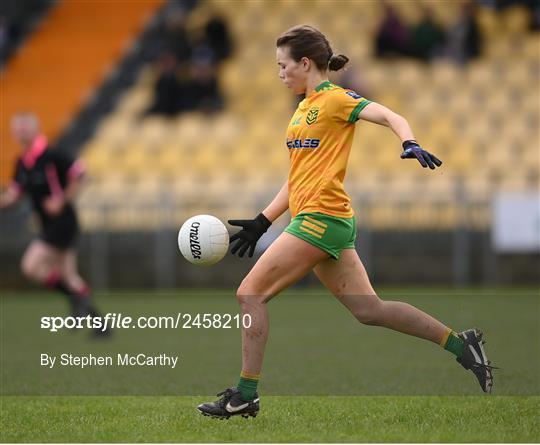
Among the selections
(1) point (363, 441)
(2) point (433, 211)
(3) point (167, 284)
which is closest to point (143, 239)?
(3) point (167, 284)

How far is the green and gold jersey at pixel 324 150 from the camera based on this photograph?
6473mm

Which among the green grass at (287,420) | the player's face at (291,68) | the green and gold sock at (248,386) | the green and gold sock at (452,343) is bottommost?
the green grass at (287,420)

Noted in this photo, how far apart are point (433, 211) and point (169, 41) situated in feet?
22.8

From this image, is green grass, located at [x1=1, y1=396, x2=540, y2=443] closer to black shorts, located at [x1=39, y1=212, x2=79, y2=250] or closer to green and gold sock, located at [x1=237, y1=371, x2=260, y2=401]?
→ green and gold sock, located at [x1=237, y1=371, x2=260, y2=401]

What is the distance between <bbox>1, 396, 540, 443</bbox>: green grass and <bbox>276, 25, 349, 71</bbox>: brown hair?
1970 mm

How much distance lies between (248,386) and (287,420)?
32 centimetres

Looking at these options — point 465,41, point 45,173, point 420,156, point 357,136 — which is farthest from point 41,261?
point 465,41

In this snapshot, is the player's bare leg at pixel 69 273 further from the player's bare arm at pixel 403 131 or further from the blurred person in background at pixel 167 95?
the blurred person in background at pixel 167 95

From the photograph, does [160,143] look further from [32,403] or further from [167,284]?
[32,403]

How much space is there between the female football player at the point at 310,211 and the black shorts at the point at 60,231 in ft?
20.1

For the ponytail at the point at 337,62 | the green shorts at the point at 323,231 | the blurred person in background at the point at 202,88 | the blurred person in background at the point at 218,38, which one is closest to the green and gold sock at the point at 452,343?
the green shorts at the point at 323,231

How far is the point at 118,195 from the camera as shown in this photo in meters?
18.3

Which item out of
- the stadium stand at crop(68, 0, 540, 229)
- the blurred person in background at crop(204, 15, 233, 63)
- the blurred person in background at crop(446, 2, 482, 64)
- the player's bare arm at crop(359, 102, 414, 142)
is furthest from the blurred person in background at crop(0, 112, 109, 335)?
the blurred person in background at crop(446, 2, 482, 64)

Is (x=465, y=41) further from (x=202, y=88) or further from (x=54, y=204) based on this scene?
(x=54, y=204)
